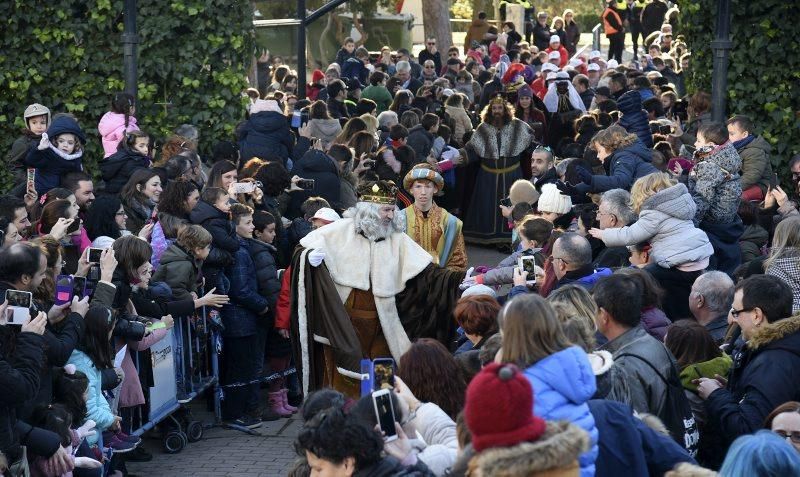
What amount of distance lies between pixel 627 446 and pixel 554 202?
5.39m

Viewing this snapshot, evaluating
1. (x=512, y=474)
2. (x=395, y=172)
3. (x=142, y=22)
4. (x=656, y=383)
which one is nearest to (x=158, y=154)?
(x=142, y=22)

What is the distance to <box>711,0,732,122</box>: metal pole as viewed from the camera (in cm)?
1173

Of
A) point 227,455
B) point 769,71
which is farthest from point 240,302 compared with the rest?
point 769,71

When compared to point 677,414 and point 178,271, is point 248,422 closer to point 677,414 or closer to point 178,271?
point 178,271

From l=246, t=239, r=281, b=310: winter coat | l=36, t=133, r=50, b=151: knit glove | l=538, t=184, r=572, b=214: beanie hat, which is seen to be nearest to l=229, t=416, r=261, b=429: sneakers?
l=246, t=239, r=281, b=310: winter coat

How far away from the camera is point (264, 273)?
10250 mm

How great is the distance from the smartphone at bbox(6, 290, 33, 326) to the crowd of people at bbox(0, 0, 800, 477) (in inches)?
0.5

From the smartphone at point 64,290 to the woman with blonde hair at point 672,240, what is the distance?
376 centimetres

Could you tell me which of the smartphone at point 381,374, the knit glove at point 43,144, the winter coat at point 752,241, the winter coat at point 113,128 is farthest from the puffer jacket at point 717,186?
the winter coat at point 113,128

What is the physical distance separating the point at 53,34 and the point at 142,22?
90 cm

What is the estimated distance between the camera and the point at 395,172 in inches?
565

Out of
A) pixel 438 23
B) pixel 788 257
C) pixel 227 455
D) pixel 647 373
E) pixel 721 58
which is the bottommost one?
pixel 227 455

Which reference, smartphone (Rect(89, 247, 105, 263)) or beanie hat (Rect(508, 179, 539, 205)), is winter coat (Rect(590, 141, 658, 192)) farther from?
smartphone (Rect(89, 247, 105, 263))

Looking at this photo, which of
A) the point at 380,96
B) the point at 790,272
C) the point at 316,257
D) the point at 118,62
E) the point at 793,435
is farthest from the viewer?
the point at 380,96
